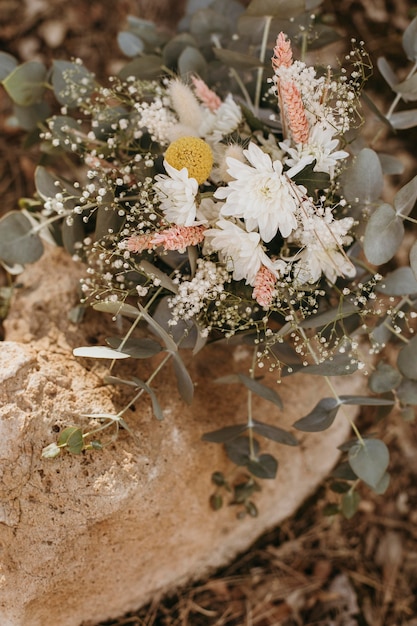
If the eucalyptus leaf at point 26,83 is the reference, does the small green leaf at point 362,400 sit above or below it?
below

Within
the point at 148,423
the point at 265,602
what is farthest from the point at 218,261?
the point at 265,602

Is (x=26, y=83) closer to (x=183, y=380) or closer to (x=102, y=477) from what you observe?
(x=183, y=380)

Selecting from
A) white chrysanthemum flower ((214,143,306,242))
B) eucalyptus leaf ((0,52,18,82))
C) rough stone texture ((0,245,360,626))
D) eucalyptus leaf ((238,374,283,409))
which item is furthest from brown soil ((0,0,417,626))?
white chrysanthemum flower ((214,143,306,242))

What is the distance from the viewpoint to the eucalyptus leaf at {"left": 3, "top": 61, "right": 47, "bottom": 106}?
1.60 m

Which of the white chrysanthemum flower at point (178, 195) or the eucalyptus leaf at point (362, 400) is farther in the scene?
the eucalyptus leaf at point (362, 400)

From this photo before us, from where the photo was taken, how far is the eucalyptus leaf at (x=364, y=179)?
1371mm

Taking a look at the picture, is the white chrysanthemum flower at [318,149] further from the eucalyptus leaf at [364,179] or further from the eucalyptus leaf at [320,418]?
the eucalyptus leaf at [320,418]

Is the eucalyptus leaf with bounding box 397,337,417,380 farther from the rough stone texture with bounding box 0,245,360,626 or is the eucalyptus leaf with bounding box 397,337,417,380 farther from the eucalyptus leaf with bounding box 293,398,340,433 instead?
the rough stone texture with bounding box 0,245,360,626

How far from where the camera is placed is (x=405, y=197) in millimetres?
1318

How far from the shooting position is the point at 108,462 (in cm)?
134

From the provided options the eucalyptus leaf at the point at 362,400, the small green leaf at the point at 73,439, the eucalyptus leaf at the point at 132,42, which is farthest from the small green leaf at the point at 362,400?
the eucalyptus leaf at the point at 132,42

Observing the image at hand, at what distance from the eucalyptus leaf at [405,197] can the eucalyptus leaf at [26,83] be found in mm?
975

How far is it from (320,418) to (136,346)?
47 cm

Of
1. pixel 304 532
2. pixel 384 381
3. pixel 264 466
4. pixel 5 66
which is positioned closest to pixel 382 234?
pixel 384 381
